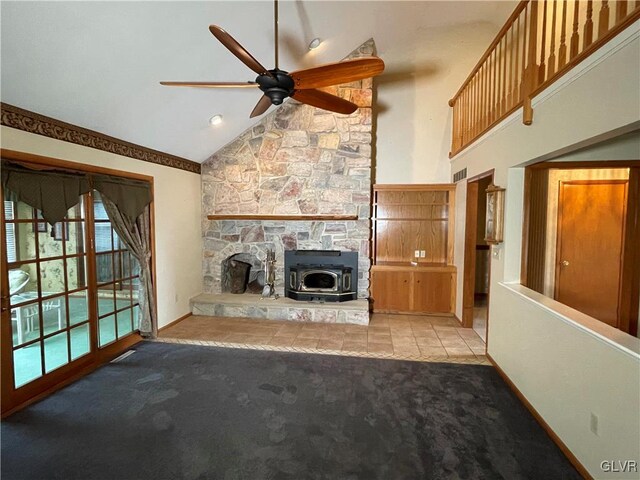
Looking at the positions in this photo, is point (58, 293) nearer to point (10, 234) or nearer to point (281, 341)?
point (10, 234)

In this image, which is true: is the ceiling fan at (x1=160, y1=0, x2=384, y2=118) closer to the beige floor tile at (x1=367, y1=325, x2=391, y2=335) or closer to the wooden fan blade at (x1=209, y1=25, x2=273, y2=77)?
the wooden fan blade at (x1=209, y1=25, x2=273, y2=77)

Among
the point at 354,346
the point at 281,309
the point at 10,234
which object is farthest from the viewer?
the point at 281,309

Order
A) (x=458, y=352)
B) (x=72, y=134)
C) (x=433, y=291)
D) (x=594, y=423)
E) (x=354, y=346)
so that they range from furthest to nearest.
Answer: (x=433, y=291), (x=354, y=346), (x=458, y=352), (x=72, y=134), (x=594, y=423)

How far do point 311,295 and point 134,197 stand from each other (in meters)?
2.71

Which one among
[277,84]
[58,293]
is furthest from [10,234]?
[277,84]

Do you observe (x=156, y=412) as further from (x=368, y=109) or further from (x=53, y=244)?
(x=368, y=109)

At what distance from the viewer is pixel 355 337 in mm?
4129

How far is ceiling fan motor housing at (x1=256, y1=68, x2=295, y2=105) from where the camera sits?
2.18 m

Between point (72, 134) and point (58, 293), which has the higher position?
point (72, 134)

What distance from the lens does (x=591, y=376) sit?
191cm

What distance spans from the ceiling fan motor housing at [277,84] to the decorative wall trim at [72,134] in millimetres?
1981

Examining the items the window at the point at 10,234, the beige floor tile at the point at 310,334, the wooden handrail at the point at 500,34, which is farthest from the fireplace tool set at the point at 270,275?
the wooden handrail at the point at 500,34

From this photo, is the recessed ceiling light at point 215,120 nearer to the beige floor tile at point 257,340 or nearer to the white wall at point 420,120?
the white wall at point 420,120

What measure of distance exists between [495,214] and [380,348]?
6.43 feet
